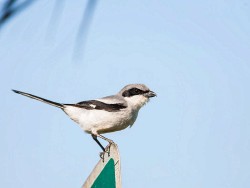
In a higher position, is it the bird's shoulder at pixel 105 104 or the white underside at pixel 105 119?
the bird's shoulder at pixel 105 104

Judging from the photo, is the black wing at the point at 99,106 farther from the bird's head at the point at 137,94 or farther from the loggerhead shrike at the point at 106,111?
the bird's head at the point at 137,94

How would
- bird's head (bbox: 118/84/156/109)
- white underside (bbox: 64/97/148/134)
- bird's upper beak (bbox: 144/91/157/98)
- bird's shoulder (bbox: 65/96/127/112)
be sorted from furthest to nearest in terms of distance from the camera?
bird's upper beak (bbox: 144/91/157/98) < bird's head (bbox: 118/84/156/109) < bird's shoulder (bbox: 65/96/127/112) < white underside (bbox: 64/97/148/134)

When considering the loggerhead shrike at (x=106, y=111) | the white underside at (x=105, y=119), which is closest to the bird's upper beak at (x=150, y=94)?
the loggerhead shrike at (x=106, y=111)

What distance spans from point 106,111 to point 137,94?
61cm

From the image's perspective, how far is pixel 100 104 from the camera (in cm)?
502

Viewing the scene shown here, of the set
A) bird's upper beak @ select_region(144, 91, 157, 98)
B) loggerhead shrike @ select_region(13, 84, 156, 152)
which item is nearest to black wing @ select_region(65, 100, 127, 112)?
loggerhead shrike @ select_region(13, 84, 156, 152)

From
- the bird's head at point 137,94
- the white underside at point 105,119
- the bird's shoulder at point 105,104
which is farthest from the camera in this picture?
the bird's head at point 137,94

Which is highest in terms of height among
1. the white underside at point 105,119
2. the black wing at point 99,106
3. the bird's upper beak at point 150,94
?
the bird's upper beak at point 150,94

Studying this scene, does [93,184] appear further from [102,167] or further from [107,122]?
[107,122]

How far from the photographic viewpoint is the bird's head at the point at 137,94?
5236mm

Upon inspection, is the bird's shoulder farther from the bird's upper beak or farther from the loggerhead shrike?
the bird's upper beak

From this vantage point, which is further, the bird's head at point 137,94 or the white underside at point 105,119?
the bird's head at point 137,94

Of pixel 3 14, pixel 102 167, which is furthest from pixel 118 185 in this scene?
pixel 3 14

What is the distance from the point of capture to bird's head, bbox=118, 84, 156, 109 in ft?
17.2
